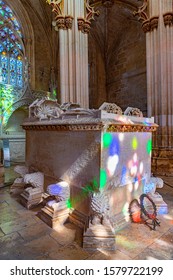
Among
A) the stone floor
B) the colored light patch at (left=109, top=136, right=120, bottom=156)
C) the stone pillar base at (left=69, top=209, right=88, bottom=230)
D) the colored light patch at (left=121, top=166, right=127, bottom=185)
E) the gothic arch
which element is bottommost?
the stone floor

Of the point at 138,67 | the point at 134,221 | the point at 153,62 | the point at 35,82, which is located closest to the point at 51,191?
the point at 134,221

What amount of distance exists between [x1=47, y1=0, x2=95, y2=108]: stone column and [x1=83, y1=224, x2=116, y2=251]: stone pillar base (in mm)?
4087

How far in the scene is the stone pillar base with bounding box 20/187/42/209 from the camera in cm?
282

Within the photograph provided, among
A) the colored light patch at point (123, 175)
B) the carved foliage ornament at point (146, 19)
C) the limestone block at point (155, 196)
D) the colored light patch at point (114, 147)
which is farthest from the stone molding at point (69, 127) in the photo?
the carved foliage ornament at point (146, 19)

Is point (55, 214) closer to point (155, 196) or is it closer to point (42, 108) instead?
point (155, 196)

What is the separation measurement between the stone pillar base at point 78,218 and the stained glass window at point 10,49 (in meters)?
7.74

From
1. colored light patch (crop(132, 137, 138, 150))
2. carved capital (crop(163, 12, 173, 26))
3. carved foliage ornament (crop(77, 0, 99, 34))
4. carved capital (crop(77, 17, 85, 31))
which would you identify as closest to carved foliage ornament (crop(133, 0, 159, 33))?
carved capital (crop(163, 12, 173, 26))

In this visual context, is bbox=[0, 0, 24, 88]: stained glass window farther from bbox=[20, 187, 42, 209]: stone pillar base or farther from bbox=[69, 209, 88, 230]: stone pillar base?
bbox=[69, 209, 88, 230]: stone pillar base

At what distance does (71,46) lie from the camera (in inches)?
207

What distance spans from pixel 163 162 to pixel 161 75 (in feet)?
8.75

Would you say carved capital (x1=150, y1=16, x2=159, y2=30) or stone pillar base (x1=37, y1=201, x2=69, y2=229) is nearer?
stone pillar base (x1=37, y1=201, x2=69, y2=229)

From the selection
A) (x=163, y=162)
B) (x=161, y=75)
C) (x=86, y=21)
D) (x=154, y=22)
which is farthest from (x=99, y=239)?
(x=154, y=22)

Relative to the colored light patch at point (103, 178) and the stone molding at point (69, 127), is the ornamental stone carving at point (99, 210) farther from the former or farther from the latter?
the stone molding at point (69, 127)

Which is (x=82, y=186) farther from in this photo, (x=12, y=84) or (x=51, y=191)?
(x=12, y=84)
